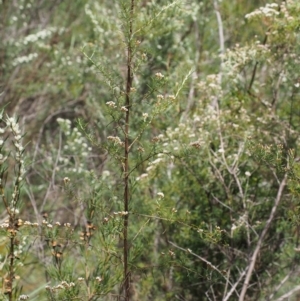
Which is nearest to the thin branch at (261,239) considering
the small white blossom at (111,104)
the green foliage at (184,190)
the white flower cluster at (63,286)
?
the green foliage at (184,190)

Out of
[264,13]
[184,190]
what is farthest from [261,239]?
[264,13]

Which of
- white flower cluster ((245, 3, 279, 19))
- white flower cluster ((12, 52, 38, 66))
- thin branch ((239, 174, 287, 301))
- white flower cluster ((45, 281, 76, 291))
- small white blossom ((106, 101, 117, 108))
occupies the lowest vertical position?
thin branch ((239, 174, 287, 301))

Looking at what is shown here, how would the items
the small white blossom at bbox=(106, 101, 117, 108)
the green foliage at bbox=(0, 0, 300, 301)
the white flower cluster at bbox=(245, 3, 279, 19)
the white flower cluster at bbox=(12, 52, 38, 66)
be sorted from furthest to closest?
the white flower cluster at bbox=(12, 52, 38, 66)
the white flower cluster at bbox=(245, 3, 279, 19)
the green foliage at bbox=(0, 0, 300, 301)
the small white blossom at bbox=(106, 101, 117, 108)

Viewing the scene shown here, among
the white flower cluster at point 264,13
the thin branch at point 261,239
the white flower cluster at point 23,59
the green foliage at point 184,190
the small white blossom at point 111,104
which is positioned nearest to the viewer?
the small white blossom at point 111,104

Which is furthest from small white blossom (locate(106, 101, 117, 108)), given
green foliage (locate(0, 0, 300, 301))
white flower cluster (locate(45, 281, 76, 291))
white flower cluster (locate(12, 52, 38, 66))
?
white flower cluster (locate(12, 52, 38, 66))

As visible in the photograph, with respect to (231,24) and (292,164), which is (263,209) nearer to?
(292,164)

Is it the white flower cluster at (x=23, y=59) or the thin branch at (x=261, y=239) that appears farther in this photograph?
the white flower cluster at (x=23, y=59)

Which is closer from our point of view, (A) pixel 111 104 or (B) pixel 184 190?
(A) pixel 111 104

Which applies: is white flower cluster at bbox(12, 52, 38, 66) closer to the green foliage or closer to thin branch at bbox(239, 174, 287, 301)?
the green foliage

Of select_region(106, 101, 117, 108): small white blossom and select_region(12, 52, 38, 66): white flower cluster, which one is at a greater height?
select_region(106, 101, 117, 108): small white blossom

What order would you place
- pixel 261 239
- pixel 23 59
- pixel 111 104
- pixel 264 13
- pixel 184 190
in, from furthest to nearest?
pixel 23 59, pixel 184 190, pixel 264 13, pixel 261 239, pixel 111 104

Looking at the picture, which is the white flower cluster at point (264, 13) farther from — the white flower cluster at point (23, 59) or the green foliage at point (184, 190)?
the white flower cluster at point (23, 59)

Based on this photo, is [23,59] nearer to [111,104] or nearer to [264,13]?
[264,13]

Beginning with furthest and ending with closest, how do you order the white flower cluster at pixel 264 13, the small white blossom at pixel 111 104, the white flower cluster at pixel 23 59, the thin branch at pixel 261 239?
the white flower cluster at pixel 23 59 < the white flower cluster at pixel 264 13 < the thin branch at pixel 261 239 < the small white blossom at pixel 111 104
